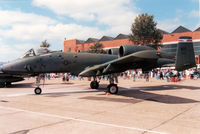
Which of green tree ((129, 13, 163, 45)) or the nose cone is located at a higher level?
green tree ((129, 13, 163, 45))

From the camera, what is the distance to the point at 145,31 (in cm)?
5244

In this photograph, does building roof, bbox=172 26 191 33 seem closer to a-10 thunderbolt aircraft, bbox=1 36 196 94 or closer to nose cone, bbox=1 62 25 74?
a-10 thunderbolt aircraft, bbox=1 36 196 94

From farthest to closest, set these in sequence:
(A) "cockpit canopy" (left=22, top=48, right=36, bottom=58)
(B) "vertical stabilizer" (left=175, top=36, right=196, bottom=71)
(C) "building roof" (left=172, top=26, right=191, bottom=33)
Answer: (C) "building roof" (left=172, top=26, right=191, bottom=33), (A) "cockpit canopy" (left=22, top=48, right=36, bottom=58), (B) "vertical stabilizer" (left=175, top=36, right=196, bottom=71)

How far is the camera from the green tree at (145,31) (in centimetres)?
5250

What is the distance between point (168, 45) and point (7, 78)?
6483 cm

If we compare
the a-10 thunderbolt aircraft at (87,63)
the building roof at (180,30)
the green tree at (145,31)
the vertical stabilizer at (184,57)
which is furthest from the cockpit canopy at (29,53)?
the building roof at (180,30)

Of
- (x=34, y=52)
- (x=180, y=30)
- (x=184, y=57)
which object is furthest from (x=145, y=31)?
(x=34, y=52)

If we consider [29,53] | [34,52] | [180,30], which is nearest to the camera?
[29,53]

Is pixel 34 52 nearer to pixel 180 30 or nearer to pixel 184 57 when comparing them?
pixel 184 57

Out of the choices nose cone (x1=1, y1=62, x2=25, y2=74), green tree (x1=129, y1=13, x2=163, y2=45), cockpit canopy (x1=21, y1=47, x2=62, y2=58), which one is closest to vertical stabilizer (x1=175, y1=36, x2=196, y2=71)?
cockpit canopy (x1=21, y1=47, x2=62, y2=58)

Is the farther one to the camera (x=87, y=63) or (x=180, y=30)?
(x=180, y=30)

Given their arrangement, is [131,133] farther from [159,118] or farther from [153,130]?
[159,118]

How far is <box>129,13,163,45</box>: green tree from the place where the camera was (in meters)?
52.5

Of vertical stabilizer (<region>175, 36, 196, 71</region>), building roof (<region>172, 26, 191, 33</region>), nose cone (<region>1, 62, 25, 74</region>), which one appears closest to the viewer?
nose cone (<region>1, 62, 25, 74</region>)
